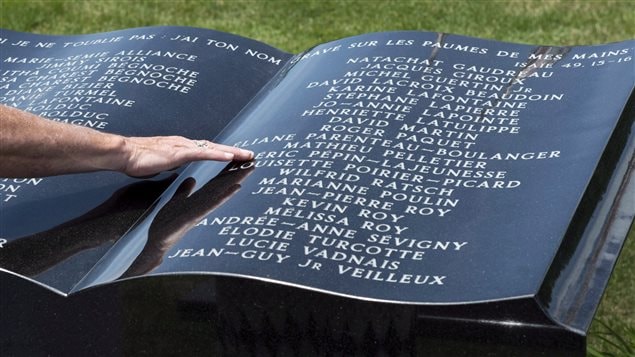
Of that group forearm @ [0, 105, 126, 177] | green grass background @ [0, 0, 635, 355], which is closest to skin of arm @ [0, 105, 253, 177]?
forearm @ [0, 105, 126, 177]

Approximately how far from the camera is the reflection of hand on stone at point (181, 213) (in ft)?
9.72

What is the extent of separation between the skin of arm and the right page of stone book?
7cm

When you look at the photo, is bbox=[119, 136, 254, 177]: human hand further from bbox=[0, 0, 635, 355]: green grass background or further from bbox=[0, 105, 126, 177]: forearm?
bbox=[0, 0, 635, 355]: green grass background

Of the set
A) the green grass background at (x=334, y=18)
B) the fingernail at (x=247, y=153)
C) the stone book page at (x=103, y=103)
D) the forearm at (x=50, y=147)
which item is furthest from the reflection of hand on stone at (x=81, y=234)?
the green grass background at (x=334, y=18)

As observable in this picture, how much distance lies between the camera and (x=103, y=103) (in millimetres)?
3861

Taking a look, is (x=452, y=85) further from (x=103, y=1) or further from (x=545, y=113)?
(x=103, y=1)

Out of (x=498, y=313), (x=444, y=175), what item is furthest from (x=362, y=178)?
(x=498, y=313)

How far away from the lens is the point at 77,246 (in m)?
3.20

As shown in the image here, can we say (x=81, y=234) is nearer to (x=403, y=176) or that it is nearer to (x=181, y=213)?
(x=181, y=213)

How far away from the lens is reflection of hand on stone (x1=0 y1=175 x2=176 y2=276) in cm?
314

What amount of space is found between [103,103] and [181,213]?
0.81m

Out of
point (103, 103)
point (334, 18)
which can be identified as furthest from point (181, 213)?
point (334, 18)

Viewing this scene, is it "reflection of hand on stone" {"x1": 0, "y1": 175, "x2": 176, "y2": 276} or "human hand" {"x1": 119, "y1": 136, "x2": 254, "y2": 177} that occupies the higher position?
"human hand" {"x1": 119, "y1": 136, "x2": 254, "y2": 177}

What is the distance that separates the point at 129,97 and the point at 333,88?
26.0 inches
